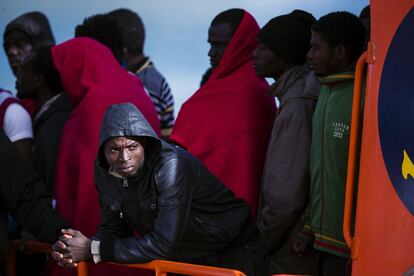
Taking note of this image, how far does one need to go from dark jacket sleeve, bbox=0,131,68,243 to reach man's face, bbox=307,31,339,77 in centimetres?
134

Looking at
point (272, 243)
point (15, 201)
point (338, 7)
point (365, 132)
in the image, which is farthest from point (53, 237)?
point (338, 7)

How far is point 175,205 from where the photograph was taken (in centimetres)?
345

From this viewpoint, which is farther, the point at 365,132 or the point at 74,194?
the point at 74,194

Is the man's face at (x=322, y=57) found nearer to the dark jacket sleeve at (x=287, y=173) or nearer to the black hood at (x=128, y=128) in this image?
the dark jacket sleeve at (x=287, y=173)

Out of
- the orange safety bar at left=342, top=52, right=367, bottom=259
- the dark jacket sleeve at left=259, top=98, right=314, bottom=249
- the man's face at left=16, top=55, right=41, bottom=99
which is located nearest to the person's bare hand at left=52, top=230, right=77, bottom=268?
the dark jacket sleeve at left=259, top=98, right=314, bottom=249

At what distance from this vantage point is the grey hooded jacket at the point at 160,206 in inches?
136

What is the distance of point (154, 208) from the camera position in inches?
139

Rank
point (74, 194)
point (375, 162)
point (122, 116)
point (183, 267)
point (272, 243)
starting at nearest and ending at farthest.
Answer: point (375, 162)
point (183, 267)
point (122, 116)
point (272, 243)
point (74, 194)

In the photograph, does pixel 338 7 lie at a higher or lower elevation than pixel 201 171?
higher

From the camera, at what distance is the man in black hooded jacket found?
11.4 ft

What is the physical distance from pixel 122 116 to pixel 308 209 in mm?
877

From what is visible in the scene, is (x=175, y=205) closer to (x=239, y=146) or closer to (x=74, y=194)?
(x=239, y=146)

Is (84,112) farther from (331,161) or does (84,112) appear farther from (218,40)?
(331,161)

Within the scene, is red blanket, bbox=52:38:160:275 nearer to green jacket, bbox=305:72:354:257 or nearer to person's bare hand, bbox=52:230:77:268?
person's bare hand, bbox=52:230:77:268
